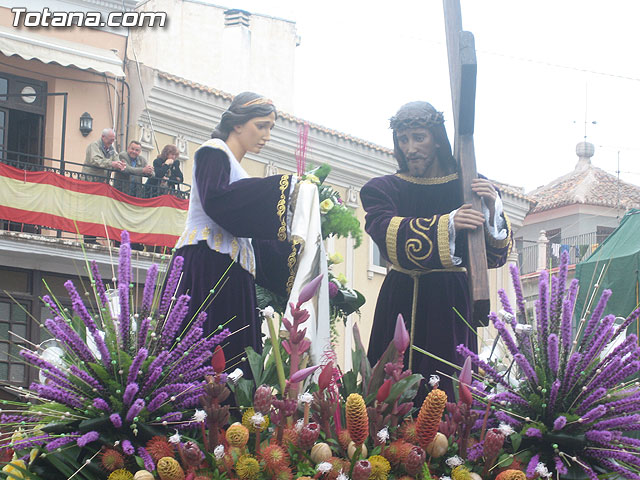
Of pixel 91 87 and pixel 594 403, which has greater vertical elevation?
pixel 91 87

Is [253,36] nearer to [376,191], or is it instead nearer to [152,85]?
[152,85]

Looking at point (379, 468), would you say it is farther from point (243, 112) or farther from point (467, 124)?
point (243, 112)

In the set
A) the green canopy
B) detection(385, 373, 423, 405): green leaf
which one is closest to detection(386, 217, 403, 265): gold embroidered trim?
detection(385, 373, 423, 405): green leaf

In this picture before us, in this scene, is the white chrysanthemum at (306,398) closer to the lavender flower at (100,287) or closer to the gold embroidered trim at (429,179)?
the lavender flower at (100,287)

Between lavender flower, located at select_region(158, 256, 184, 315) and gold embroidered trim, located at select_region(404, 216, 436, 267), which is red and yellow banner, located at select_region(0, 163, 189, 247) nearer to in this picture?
gold embroidered trim, located at select_region(404, 216, 436, 267)

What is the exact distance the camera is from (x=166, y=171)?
56.0 feet

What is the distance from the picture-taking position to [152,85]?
19.8m

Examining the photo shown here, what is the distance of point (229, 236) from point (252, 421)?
1508 mm

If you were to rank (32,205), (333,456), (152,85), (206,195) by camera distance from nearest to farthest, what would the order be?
(333,456)
(206,195)
(32,205)
(152,85)

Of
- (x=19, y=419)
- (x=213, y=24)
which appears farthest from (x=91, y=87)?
(x=19, y=419)

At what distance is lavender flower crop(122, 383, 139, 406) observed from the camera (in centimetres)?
449

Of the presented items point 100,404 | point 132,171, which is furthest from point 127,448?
point 132,171

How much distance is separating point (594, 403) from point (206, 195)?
2114mm

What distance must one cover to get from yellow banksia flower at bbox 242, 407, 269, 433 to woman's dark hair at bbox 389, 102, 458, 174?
197cm
